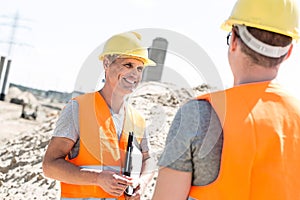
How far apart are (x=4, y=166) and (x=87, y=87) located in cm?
681

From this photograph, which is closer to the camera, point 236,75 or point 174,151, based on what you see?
point 174,151

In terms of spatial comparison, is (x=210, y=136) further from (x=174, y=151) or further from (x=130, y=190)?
(x=130, y=190)

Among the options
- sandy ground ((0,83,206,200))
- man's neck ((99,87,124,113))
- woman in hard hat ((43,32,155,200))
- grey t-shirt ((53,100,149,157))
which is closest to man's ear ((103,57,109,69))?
woman in hard hat ((43,32,155,200))

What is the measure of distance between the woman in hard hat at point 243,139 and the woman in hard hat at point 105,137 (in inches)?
35.7

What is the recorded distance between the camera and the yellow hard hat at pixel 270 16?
5.53 ft

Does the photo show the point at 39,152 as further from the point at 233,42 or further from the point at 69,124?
the point at 233,42

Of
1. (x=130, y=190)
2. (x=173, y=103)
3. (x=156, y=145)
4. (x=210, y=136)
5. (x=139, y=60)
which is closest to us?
(x=210, y=136)

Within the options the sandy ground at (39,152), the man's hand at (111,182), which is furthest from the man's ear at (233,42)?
the sandy ground at (39,152)

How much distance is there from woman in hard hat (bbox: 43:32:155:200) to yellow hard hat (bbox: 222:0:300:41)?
1.10m

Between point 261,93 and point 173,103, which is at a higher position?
point 261,93

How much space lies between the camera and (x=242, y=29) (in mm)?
1706

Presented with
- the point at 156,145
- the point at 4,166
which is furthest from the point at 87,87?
the point at 4,166

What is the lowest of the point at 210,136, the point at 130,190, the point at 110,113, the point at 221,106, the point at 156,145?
the point at 156,145

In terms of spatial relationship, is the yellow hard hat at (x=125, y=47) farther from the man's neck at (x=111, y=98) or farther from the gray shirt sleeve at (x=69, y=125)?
the gray shirt sleeve at (x=69, y=125)
